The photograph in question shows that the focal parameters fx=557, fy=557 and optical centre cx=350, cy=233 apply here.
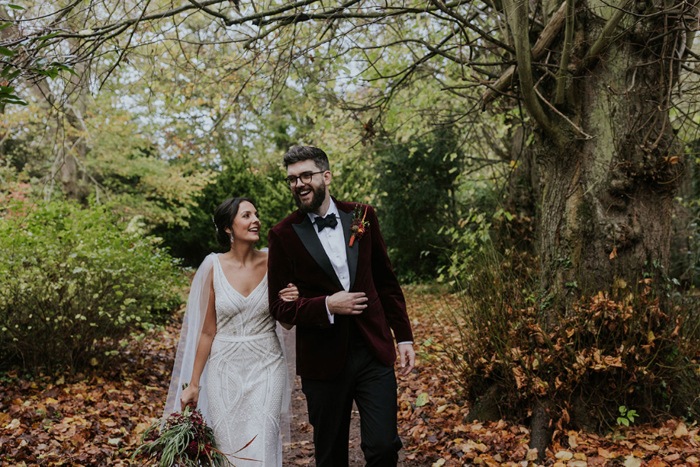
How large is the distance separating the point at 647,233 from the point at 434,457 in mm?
2541

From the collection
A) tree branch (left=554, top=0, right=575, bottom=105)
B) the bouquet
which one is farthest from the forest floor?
tree branch (left=554, top=0, right=575, bottom=105)

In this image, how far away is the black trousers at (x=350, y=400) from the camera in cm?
310

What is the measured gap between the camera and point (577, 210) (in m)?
4.57

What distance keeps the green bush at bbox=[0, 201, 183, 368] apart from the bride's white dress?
10.5 ft

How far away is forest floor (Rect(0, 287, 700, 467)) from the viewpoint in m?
4.10

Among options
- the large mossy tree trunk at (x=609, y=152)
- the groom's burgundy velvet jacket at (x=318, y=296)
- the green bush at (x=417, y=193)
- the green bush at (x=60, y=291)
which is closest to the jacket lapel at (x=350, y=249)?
the groom's burgundy velvet jacket at (x=318, y=296)

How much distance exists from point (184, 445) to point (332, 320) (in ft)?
3.49

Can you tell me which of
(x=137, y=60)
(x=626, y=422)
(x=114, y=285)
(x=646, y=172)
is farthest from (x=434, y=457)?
Answer: (x=137, y=60)

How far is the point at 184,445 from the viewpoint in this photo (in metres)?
3.05

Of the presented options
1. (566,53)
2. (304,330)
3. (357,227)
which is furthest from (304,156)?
(566,53)

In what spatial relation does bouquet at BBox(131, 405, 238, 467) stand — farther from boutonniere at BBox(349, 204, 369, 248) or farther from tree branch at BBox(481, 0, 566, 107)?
tree branch at BBox(481, 0, 566, 107)

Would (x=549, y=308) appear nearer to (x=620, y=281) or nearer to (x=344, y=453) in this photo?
(x=620, y=281)

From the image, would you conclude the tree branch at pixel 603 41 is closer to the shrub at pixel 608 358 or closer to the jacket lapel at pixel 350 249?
the shrub at pixel 608 358

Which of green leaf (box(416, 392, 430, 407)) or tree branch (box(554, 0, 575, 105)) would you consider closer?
tree branch (box(554, 0, 575, 105))
